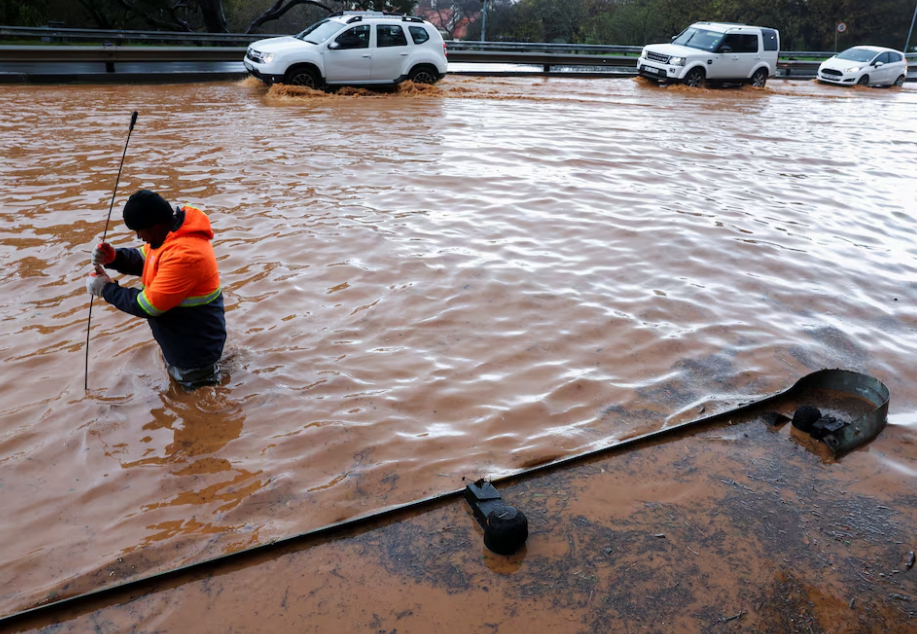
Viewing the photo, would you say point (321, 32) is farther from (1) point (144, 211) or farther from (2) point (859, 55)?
(2) point (859, 55)

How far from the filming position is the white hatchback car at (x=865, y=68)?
81.2 feet

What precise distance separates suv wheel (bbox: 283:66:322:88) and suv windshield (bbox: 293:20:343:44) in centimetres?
75

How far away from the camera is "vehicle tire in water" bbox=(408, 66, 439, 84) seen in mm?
16734

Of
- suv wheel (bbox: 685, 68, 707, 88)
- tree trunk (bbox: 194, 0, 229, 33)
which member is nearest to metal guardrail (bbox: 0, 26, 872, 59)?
tree trunk (bbox: 194, 0, 229, 33)

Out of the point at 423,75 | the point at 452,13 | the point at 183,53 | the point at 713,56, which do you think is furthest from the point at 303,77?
the point at 452,13

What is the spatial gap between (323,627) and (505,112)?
43.8ft

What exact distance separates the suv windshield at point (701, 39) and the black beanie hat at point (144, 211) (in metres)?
20.3

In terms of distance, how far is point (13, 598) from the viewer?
290 cm

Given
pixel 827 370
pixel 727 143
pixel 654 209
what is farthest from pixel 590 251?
pixel 727 143

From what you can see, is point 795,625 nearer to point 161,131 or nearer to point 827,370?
point 827,370

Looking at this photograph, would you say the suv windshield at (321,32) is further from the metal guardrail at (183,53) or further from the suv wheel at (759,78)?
the suv wheel at (759,78)

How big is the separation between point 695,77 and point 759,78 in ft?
8.81

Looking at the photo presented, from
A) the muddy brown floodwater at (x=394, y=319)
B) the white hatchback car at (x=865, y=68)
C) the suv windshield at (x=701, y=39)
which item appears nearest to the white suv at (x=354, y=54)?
the muddy brown floodwater at (x=394, y=319)

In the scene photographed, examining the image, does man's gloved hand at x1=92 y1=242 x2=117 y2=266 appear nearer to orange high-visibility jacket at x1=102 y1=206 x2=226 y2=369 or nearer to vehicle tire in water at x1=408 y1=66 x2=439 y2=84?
orange high-visibility jacket at x1=102 y1=206 x2=226 y2=369
